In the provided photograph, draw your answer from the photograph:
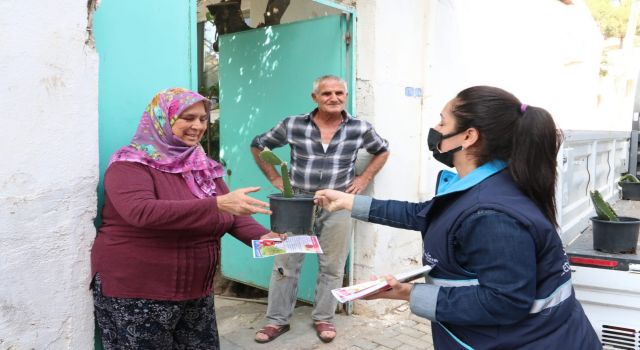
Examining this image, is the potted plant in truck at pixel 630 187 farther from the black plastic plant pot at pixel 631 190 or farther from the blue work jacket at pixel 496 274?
the blue work jacket at pixel 496 274

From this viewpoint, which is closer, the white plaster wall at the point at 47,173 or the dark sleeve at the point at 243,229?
the white plaster wall at the point at 47,173

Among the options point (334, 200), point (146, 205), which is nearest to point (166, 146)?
point (146, 205)

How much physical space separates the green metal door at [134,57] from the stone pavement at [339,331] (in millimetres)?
1641

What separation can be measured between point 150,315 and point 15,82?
3.36ft

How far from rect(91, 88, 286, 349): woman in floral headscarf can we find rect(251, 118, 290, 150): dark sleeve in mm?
1542

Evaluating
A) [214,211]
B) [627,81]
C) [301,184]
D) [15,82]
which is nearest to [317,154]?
[301,184]

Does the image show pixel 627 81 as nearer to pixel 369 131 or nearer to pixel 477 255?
pixel 369 131

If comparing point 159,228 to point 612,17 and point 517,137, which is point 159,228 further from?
point 612,17

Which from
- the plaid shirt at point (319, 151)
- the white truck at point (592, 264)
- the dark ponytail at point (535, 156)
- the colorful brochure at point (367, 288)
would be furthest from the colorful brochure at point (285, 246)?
the white truck at point (592, 264)

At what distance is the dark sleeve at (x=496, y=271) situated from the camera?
4.75 ft

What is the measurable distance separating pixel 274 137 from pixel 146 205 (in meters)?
1.98

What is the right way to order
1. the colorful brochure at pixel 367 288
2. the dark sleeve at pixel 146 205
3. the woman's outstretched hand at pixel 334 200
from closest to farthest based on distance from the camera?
the colorful brochure at pixel 367 288, the dark sleeve at pixel 146 205, the woman's outstretched hand at pixel 334 200

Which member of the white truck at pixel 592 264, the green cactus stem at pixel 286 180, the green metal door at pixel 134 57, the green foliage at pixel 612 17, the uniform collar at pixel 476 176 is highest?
the green foliage at pixel 612 17

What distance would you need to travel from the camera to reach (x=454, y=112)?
1745 mm
